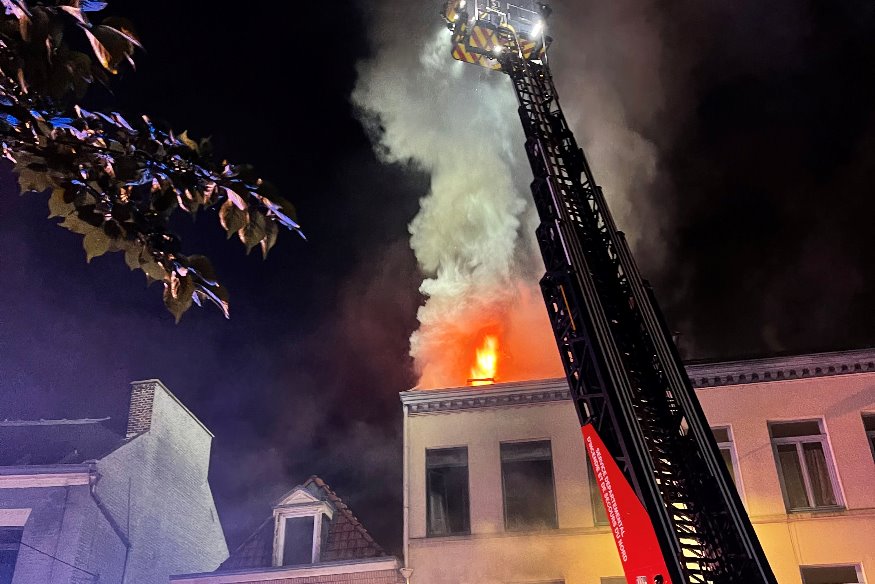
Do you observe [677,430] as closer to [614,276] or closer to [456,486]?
[614,276]

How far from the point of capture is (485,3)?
Answer: 13.5 m

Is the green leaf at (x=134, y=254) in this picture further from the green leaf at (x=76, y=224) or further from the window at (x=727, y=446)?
the window at (x=727, y=446)

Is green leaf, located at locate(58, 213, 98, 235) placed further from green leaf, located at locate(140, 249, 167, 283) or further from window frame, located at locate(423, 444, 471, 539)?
window frame, located at locate(423, 444, 471, 539)

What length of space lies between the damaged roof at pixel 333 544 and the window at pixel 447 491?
4.95 ft

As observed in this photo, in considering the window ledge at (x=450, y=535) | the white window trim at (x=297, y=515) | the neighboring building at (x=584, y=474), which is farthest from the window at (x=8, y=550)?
the window ledge at (x=450, y=535)

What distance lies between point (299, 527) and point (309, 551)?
67cm

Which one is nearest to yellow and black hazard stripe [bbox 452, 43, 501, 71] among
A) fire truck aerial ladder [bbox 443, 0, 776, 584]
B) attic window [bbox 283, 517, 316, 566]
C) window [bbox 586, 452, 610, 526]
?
fire truck aerial ladder [bbox 443, 0, 776, 584]

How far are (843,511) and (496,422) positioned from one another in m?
7.43

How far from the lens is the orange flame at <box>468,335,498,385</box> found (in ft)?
64.1

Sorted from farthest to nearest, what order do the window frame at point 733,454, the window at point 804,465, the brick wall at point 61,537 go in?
the brick wall at point 61,537, the window frame at point 733,454, the window at point 804,465

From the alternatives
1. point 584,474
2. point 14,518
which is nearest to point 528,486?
point 584,474

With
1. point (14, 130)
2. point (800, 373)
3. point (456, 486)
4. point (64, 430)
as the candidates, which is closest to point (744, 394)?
point (800, 373)

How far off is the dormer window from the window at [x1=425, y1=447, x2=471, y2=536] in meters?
2.80

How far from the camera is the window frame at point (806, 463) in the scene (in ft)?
46.5
